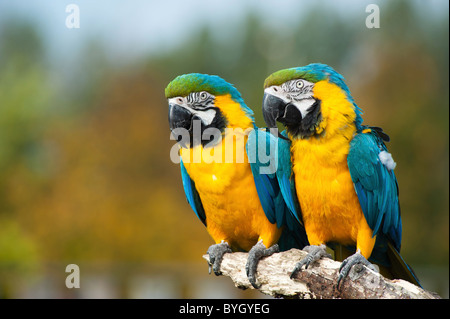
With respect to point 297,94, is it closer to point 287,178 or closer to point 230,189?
point 287,178

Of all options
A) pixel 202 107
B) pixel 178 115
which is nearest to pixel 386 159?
pixel 202 107

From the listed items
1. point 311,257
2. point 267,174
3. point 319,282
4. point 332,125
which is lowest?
point 319,282

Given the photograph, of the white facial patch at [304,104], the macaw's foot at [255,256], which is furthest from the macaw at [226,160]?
the white facial patch at [304,104]

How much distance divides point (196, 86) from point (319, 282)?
1.38m

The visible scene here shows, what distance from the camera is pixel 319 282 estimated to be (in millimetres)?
2572

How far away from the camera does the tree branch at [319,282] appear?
95.7 inches

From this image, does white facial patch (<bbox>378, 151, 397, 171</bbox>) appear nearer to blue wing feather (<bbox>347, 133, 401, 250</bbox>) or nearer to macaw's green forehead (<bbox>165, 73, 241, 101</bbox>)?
blue wing feather (<bbox>347, 133, 401, 250</bbox>)

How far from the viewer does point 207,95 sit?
289cm

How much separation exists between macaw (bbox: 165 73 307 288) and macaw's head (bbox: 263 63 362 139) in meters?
0.31

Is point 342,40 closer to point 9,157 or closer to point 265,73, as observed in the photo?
point 265,73

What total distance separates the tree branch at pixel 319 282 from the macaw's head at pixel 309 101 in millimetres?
770

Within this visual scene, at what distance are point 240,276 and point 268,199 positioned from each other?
1.68 ft

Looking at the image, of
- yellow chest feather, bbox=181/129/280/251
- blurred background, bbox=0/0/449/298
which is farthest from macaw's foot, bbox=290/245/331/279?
blurred background, bbox=0/0/449/298
